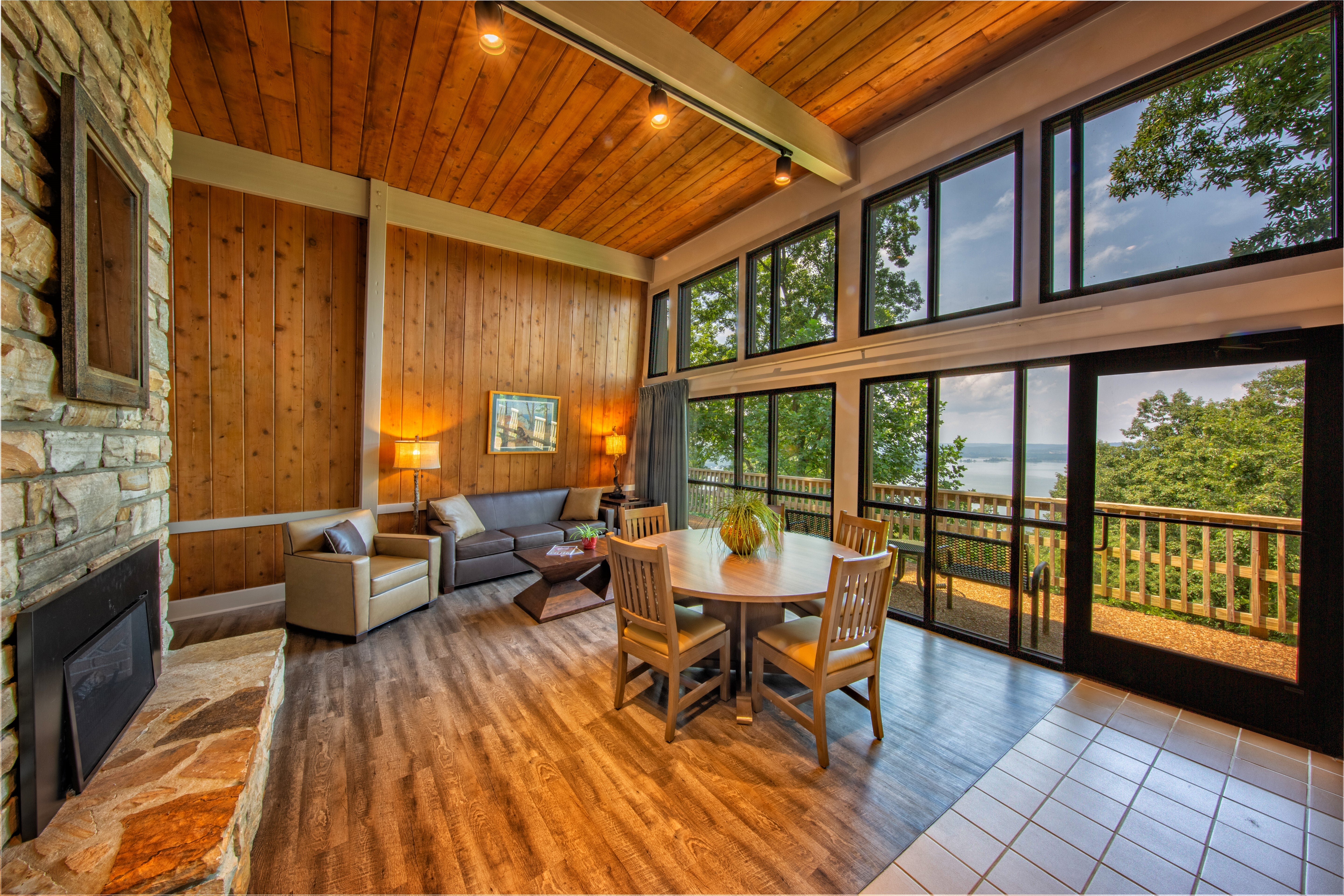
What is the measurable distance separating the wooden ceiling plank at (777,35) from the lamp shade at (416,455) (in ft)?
12.5

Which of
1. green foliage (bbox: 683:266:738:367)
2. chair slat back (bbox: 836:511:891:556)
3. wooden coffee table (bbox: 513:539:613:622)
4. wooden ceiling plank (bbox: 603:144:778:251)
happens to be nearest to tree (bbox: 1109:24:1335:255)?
chair slat back (bbox: 836:511:891:556)

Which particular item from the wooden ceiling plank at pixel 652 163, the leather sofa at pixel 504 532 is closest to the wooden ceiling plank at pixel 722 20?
the wooden ceiling plank at pixel 652 163

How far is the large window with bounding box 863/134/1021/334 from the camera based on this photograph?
2971 mm

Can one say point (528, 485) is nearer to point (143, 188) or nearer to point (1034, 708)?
point (143, 188)

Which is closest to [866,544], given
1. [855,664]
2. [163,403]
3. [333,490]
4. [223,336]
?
[855,664]

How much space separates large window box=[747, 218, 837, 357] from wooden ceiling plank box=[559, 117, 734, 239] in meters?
1.20

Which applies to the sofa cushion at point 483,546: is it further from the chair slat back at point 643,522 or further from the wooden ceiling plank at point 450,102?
the wooden ceiling plank at point 450,102

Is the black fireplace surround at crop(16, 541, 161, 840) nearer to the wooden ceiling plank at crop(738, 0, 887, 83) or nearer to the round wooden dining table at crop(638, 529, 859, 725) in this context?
the round wooden dining table at crop(638, 529, 859, 725)

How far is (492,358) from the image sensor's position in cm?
495

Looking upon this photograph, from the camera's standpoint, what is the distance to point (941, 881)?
144 cm

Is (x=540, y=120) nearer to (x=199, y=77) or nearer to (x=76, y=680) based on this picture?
(x=199, y=77)

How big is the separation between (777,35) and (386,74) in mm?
2410

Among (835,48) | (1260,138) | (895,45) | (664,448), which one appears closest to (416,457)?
(664,448)

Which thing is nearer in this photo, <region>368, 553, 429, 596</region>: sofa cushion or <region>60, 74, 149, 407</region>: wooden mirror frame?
<region>60, 74, 149, 407</region>: wooden mirror frame
